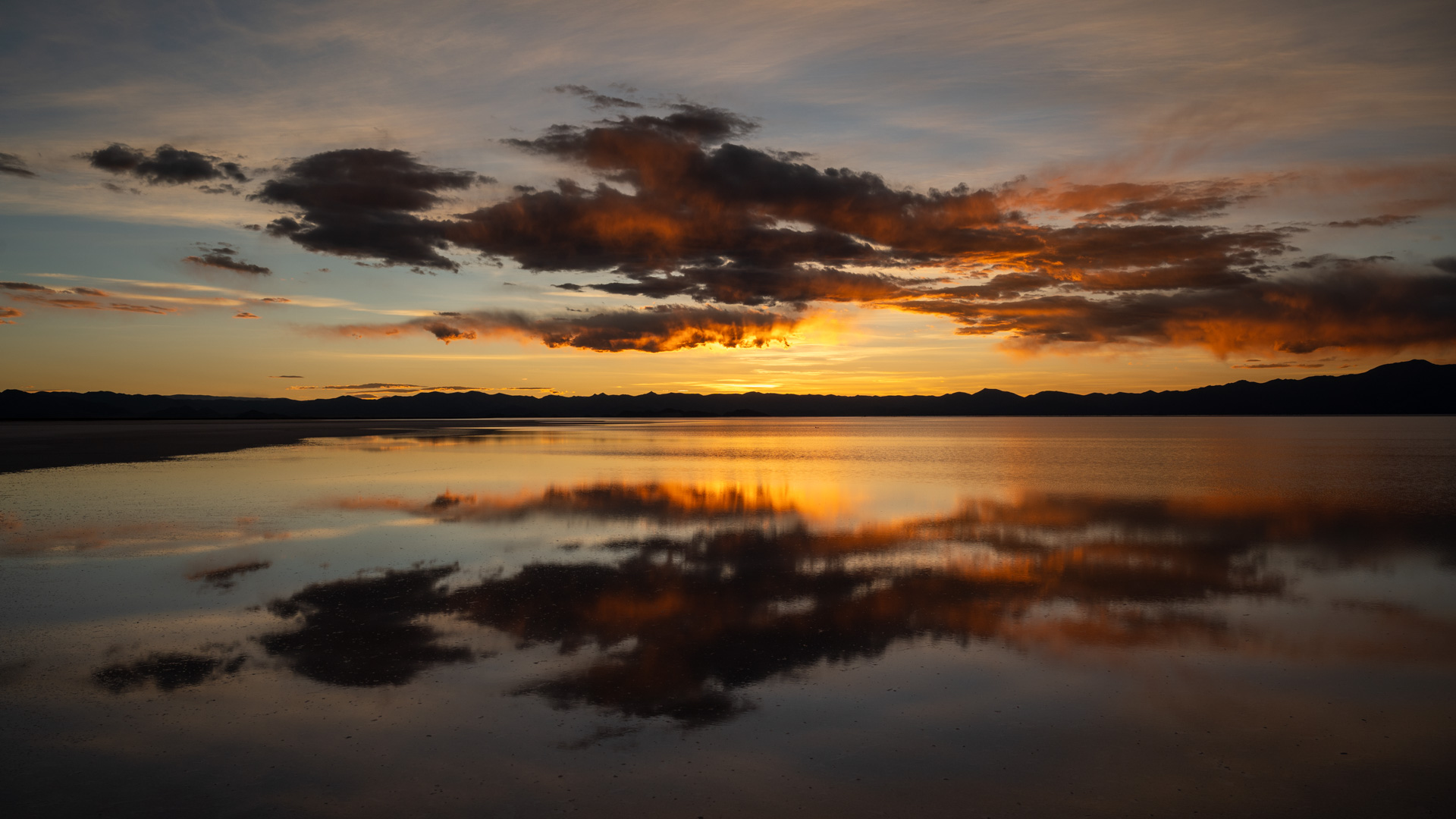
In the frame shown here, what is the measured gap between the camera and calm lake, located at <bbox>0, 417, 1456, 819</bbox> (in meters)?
6.42

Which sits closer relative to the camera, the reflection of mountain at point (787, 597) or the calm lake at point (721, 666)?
the calm lake at point (721, 666)

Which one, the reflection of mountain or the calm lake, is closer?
the calm lake

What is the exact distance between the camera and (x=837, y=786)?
6.41 meters

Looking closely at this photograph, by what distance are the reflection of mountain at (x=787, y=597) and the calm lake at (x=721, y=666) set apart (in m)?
0.08

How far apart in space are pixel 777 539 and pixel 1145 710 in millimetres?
10973

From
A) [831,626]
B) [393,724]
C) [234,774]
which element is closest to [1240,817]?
[831,626]

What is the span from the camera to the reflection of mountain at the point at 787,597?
9.36 meters

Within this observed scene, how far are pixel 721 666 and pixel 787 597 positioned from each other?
3521 millimetres

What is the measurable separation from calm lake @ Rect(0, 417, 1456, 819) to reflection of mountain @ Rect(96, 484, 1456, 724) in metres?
0.08

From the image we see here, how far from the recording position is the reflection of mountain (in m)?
9.36

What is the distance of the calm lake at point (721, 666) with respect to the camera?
6.42 m

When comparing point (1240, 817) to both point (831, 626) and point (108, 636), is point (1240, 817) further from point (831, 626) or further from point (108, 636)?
point (108, 636)

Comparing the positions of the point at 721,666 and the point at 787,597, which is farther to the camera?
the point at 787,597

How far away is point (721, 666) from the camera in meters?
9.27
